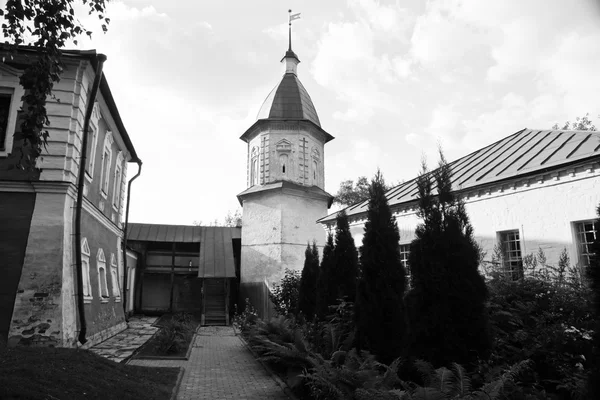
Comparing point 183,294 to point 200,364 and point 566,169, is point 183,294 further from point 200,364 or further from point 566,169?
point 566,169

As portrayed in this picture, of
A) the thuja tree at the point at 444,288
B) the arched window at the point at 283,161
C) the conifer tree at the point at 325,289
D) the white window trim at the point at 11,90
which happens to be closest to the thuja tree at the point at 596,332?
the thuja tree at the point at 444,288

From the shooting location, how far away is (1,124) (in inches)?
419

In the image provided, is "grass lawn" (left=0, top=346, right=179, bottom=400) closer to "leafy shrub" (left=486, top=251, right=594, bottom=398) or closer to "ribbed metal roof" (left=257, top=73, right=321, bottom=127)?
A: "leafy shrub" (left=486, top=251, right=594, bottom=398)

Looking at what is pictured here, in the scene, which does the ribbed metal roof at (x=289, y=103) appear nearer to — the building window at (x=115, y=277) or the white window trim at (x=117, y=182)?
the white window trim at (x=117, y=182)

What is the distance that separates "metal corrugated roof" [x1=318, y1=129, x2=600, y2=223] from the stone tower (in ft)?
29.0

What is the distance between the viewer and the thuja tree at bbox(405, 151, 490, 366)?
20.3ft

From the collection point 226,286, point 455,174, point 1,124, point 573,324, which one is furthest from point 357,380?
point 226,286

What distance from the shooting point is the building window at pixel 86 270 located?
1134cm

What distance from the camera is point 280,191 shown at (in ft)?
78.1

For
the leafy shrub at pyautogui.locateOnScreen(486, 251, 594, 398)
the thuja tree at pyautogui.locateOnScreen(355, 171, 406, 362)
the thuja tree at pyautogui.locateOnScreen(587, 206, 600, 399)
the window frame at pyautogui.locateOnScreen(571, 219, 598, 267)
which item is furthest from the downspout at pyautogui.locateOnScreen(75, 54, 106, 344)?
the window frame at pyautogui.locateOnScreen(571, 219, 598, 267)

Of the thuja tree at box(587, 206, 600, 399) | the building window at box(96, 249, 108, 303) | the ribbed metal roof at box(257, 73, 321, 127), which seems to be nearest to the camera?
the thuja tree at box(587, 206, 600, 399)

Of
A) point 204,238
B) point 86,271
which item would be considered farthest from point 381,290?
point 204,238

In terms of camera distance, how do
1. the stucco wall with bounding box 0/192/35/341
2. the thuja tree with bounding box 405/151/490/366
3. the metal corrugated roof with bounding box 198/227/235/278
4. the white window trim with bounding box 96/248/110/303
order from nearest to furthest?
the thuja tree with bounding box 405/151/490/366 < the stucco wall with bounding box 0/192/35/341 < the white window trim with bounding box 96/248/110/303 < the metal corrugated roof with bounding box 198/227/235/278

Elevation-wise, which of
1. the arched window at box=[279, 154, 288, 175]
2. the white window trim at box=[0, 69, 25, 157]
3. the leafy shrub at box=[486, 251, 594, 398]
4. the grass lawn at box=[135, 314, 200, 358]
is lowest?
the grass lawn at box=[135, 314, 200, 358]
